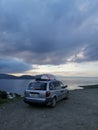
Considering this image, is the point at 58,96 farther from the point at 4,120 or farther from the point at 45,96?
the point at 4,120

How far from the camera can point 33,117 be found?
34.6 feet

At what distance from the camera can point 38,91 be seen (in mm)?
13297

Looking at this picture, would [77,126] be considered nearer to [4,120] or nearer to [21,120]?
[21,120]

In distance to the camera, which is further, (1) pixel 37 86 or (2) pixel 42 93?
(1) pixel 37 86

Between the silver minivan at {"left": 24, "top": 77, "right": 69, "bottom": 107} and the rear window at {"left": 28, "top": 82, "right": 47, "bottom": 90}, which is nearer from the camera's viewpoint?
the silver minivan at {"left": 24, "top": 77, "right": 69, "bottom": 107}

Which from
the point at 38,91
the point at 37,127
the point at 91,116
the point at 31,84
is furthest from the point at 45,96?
the point at 37,127

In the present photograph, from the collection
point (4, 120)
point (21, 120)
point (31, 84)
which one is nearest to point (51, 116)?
point (21, 120)

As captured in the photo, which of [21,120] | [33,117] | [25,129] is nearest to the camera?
[25,129]

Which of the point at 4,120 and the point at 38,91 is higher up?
the point at 38,91

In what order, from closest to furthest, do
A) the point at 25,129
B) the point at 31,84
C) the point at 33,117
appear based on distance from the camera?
1. the point at 25,129
2. the point at 33,117
3. the point at 31,84

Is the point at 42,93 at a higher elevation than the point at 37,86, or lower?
lower

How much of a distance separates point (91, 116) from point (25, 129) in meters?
4.07

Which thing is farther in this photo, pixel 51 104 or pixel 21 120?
pixel 51 104

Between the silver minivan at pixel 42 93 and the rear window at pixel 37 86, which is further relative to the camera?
the rear window at pixel 37 86
